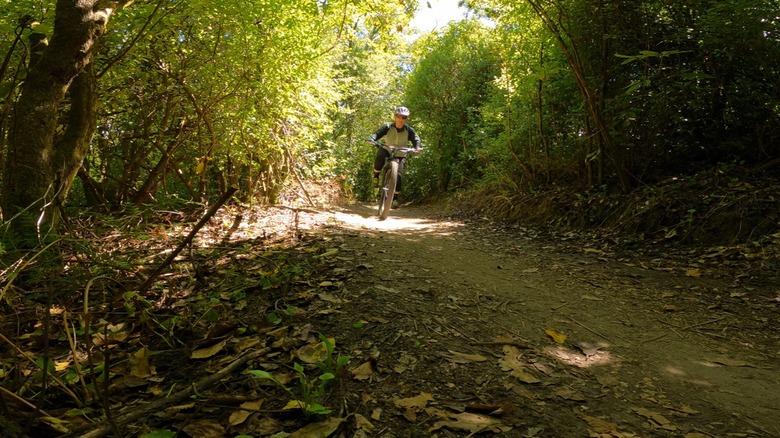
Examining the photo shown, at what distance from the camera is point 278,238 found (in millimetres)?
4473

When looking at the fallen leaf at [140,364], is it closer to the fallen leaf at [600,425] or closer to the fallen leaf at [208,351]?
the fallen leaf at [208,351]

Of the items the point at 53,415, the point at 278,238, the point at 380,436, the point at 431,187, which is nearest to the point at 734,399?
the point at 380,436

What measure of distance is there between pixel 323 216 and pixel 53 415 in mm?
4844

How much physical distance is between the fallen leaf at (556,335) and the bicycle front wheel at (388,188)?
495 centimetres

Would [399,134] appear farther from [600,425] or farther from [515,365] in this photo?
[600,425]

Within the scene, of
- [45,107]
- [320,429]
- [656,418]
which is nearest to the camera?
[320,429]

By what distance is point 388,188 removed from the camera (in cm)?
732

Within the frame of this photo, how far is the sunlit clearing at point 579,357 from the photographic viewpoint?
7.18ft

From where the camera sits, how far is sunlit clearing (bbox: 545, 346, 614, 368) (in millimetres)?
2188

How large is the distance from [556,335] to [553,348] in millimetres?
193

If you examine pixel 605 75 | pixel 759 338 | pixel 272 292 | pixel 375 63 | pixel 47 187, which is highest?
pixel 375 63

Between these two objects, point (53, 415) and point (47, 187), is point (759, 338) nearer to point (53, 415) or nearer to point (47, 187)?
point (53, 415)

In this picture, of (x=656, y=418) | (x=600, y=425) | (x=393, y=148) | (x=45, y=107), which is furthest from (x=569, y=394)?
(x=393, y=148)

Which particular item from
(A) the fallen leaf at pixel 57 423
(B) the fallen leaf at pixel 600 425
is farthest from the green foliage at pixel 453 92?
(A) the fallen leaf at pixel 57 423
